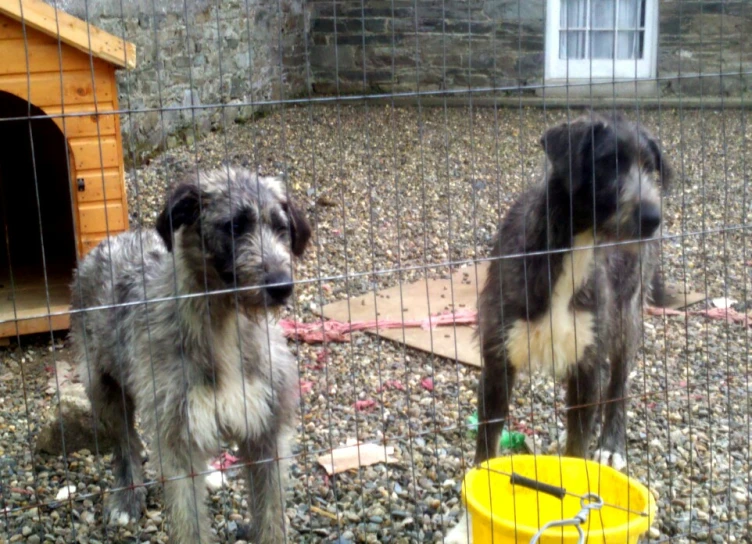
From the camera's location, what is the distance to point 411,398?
480 centimetres

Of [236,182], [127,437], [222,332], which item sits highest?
[236,182]

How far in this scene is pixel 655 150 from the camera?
3.76 metres

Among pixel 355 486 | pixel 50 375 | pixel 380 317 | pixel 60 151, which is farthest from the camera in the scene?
pixel 60 151

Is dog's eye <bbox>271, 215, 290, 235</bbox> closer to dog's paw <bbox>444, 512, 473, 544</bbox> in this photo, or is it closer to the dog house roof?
dog's paw <bbox>444, 512, 473, 544</bbox>

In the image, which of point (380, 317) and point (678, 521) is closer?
point (678, 521)

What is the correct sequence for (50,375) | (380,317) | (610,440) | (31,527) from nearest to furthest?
(31,527)
(610,440)
(50,375)
(380,317)

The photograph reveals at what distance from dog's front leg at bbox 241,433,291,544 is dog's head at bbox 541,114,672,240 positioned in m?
1.50

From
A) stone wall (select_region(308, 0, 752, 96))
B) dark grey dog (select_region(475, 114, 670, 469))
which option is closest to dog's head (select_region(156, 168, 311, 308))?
dark grey dog (select_region(475, 114, 670, 469))

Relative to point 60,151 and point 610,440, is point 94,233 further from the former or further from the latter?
point 610,440

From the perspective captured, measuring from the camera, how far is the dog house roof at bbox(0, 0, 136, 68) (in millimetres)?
4863

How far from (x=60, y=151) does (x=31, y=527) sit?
4241mm

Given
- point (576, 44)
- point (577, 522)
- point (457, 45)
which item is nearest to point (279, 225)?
point (577, 522)

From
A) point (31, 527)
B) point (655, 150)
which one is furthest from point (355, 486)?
point (655, 150)

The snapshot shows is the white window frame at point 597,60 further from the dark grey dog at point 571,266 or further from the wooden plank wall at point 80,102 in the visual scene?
the dark grey dog at point 571,266
